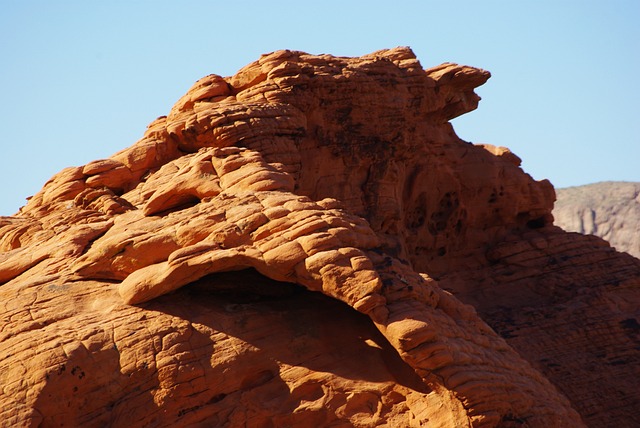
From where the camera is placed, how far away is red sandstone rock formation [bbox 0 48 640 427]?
20.2 meters

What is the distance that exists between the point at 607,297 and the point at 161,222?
16.7 meters

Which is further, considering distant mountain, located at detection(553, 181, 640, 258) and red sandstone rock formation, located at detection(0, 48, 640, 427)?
distant mountain, located at detection(553, 181, 640, 258)

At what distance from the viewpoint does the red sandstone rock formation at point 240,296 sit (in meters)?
20.2

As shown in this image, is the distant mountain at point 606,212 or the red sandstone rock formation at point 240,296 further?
the distant mountain at point 606,212

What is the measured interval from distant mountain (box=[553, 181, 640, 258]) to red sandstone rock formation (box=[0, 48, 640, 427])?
62.3 meters

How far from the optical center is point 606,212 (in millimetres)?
94438

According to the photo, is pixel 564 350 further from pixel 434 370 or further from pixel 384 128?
pixel 434 370

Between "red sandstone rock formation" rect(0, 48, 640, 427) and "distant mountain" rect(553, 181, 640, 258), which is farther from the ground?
"distant mountain" rect(553, 181, 640, 258)

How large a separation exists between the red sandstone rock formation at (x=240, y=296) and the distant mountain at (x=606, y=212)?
204 feet

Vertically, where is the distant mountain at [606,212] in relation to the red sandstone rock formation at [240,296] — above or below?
above

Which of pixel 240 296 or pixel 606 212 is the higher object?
pixel 606 212

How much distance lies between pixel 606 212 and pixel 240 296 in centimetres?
7710

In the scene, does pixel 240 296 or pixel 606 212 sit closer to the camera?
pixel 240 296

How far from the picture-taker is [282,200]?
22.0 m
